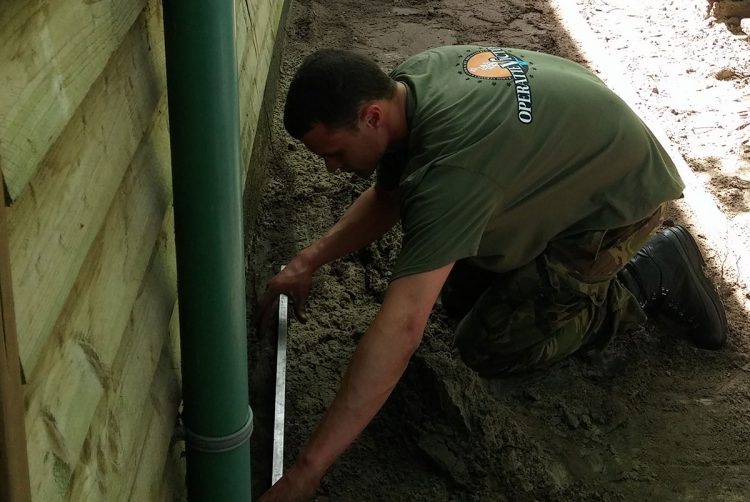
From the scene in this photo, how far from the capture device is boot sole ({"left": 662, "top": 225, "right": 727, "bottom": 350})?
3.19 metres

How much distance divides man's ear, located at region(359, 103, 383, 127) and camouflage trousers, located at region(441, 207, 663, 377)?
80 cm

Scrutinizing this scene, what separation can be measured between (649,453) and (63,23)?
2.30 metres

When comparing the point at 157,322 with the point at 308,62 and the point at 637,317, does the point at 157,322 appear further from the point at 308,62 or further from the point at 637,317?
the point at 637,317

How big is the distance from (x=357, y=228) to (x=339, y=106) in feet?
2.32

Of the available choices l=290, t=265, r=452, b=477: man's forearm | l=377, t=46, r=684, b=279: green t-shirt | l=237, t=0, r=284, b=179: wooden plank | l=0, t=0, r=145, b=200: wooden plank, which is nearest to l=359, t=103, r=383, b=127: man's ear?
l=377, t=46, r=684, b=279: green t-shirt

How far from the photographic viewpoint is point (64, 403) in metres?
1.16

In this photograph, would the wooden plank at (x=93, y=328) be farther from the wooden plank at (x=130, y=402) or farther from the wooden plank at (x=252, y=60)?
the wooden plank at (x=252, y=60)

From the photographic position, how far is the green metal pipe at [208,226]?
58.2 inches

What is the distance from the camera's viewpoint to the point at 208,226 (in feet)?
5.10

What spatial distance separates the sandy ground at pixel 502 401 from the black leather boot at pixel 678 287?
0.09 meters

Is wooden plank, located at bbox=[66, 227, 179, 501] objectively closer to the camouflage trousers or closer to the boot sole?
the camouflage trousers

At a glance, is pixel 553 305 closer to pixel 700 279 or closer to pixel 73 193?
pixel 700 279

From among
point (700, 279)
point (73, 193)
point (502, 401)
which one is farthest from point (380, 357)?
point (700, 279)

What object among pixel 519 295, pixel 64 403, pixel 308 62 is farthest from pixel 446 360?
pixel 64 403
